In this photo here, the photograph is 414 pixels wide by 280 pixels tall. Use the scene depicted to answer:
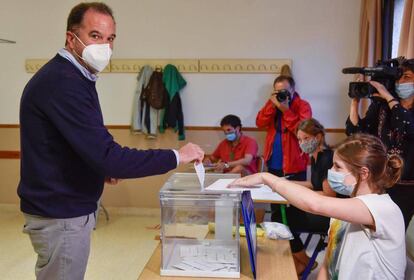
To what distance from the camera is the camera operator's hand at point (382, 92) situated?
2.32m

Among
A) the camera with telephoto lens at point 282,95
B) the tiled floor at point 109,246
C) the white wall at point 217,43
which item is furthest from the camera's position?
the white wall at point 217,43

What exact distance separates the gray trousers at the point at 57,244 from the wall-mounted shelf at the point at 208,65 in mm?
2845

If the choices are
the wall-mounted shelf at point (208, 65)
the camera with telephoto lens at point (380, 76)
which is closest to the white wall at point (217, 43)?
the wall-mounted shelf at point (208, 65)

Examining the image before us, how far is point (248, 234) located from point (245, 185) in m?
0.17

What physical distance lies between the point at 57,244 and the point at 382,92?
193cm

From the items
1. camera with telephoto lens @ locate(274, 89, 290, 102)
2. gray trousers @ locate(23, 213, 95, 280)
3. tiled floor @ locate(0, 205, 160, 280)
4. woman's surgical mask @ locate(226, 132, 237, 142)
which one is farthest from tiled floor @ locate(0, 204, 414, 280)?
gray trousers @ locate(23, 213, 95, 280)

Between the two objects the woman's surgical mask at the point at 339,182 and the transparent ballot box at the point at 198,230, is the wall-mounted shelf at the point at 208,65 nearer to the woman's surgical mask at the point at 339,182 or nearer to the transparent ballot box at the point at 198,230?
the transparent ballot box at the point at 198,230

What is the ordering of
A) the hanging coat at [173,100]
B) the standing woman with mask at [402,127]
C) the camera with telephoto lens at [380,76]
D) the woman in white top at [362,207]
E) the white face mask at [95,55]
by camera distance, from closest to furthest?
the woman in white top at [362,207] → the white face mask at [95,55] → the standing woman with mask at [402,127] → the camera with telephoto lens at [380,76] → the hanging coat at [173,100]

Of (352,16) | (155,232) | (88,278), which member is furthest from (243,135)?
(88,278)

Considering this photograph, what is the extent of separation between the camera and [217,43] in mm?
4031

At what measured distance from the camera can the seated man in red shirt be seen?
11.9ft

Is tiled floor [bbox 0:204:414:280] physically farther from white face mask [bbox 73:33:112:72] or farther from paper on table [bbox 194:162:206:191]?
white face mask [bbox 73:33:112:72]

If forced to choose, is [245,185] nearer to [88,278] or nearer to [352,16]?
[88,278]

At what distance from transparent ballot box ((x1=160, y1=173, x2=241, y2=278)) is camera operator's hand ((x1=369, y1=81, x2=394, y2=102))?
48.6 inches
